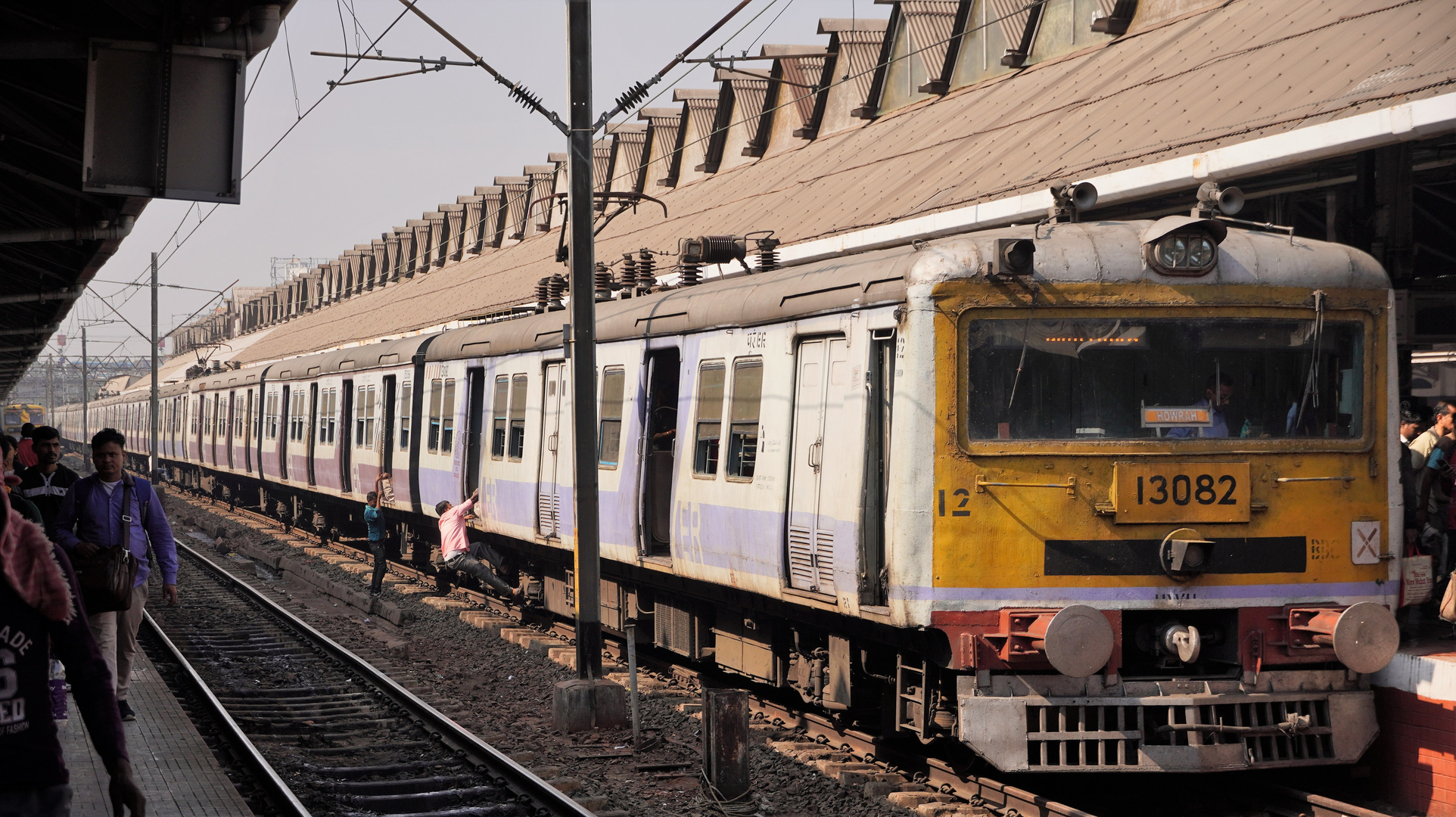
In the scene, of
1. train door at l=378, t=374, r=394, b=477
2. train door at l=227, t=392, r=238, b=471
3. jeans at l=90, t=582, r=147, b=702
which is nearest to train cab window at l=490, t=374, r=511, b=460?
train door at l=378, t=374, r=394, b=477

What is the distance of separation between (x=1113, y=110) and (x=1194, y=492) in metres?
9.06

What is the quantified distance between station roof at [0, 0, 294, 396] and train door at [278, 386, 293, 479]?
896 cm

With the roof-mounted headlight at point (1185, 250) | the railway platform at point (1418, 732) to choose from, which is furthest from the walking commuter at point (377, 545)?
the railway platform at point (1418, 732)

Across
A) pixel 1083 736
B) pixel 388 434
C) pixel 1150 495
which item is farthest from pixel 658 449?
pixel 388 434

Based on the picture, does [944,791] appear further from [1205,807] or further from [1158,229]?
[1158,229]

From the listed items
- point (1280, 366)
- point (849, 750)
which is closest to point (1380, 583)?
point (1280, 366)

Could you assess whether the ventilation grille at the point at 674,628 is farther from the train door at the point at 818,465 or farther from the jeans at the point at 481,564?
the jeans at the point at 481,564

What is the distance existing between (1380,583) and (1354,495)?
0.52 meters

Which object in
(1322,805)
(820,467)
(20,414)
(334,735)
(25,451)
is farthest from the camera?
(20,414)

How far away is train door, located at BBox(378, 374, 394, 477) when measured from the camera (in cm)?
2130

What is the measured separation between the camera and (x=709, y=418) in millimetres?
11094

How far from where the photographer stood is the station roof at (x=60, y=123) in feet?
31.1

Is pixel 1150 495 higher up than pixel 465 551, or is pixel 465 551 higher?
pixel 1150 495

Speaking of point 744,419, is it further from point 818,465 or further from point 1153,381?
point 1153,381
